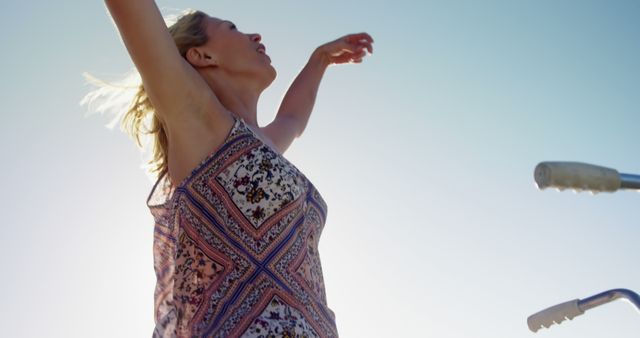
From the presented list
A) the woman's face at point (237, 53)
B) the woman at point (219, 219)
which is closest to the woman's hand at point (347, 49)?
the woman's face at point (237, 53)

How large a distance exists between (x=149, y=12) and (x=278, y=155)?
0.58m

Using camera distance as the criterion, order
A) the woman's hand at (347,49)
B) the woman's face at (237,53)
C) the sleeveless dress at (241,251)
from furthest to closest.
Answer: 1. the woman's hand at (347,49)
2. the woman's face at (237,53)
3. the sleeveless dress at (241,251)

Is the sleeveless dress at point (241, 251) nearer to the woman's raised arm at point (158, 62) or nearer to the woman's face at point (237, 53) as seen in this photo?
the woman's raised arm at point (158, 62)

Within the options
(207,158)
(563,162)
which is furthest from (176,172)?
(563,162)

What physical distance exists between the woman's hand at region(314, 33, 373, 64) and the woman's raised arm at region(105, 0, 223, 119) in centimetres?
129

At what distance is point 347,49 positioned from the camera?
368 centimetres

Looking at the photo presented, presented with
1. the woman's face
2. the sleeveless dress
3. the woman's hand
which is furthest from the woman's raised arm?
the woman's hand

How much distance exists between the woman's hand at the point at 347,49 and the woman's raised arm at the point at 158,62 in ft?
4.24

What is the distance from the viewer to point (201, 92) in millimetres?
2455

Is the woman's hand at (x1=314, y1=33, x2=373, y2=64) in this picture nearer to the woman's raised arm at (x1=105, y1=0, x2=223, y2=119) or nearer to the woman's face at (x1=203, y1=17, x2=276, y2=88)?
the woman's face at (x1=203, y1=17, x2=276, y2=88)

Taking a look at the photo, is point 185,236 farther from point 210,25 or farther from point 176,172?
point 210,25

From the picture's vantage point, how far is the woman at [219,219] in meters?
2.22

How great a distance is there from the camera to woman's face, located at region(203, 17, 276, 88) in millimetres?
2914

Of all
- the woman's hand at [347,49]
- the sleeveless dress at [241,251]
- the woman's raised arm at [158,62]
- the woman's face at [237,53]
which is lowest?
the sleeveless dress at [241,251]
